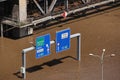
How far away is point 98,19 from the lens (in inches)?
2562

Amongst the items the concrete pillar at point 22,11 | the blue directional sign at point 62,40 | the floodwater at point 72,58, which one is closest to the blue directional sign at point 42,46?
the blue directional sign at point 62,40

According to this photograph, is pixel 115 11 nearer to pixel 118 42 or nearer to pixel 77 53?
pixel 118 42

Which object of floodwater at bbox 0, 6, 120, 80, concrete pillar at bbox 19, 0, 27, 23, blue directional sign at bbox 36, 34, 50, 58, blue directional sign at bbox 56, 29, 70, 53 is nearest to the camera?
blue directional sign at bbox 36, 34, 50, 58

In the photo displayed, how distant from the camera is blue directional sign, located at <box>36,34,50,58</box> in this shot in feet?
158

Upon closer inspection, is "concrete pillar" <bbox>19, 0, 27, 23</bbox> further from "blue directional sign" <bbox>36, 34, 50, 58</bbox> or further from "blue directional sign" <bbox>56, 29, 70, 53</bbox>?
"blue directional sign" <bbox>36, 34, 50, 58</bbox>

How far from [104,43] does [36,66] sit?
953 centimetres

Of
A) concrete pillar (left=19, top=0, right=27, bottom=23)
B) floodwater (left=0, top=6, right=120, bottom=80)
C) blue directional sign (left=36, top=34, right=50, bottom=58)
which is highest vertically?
concrete pillar (left=19, top=0, right=27, bottom=23)

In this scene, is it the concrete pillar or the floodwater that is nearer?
Result: the floodwater

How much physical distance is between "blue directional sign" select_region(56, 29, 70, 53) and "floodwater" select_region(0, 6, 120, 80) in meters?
1.96

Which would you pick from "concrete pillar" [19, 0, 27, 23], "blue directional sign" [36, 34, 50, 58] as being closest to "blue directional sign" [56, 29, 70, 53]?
"blue directional sign" [36, 34, 50, 58]

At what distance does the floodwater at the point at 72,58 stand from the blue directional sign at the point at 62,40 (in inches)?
77.4

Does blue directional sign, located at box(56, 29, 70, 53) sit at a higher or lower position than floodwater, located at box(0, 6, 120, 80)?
higher

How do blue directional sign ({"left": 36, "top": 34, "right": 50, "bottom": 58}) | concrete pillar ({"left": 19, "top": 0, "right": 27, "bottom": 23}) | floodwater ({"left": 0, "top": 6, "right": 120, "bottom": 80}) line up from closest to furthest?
blue directional sign ({"left": 36, "top": 34, "right": 50, "bottom": 58})
floodwater ({"left": 0, "top": 6, "right": 120, "bottom": 80})
concrete pillar ({"left": 19, "top": 0, "right": 27, "bottom": 23})

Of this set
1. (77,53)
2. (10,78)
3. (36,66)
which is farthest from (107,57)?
(10,78)
